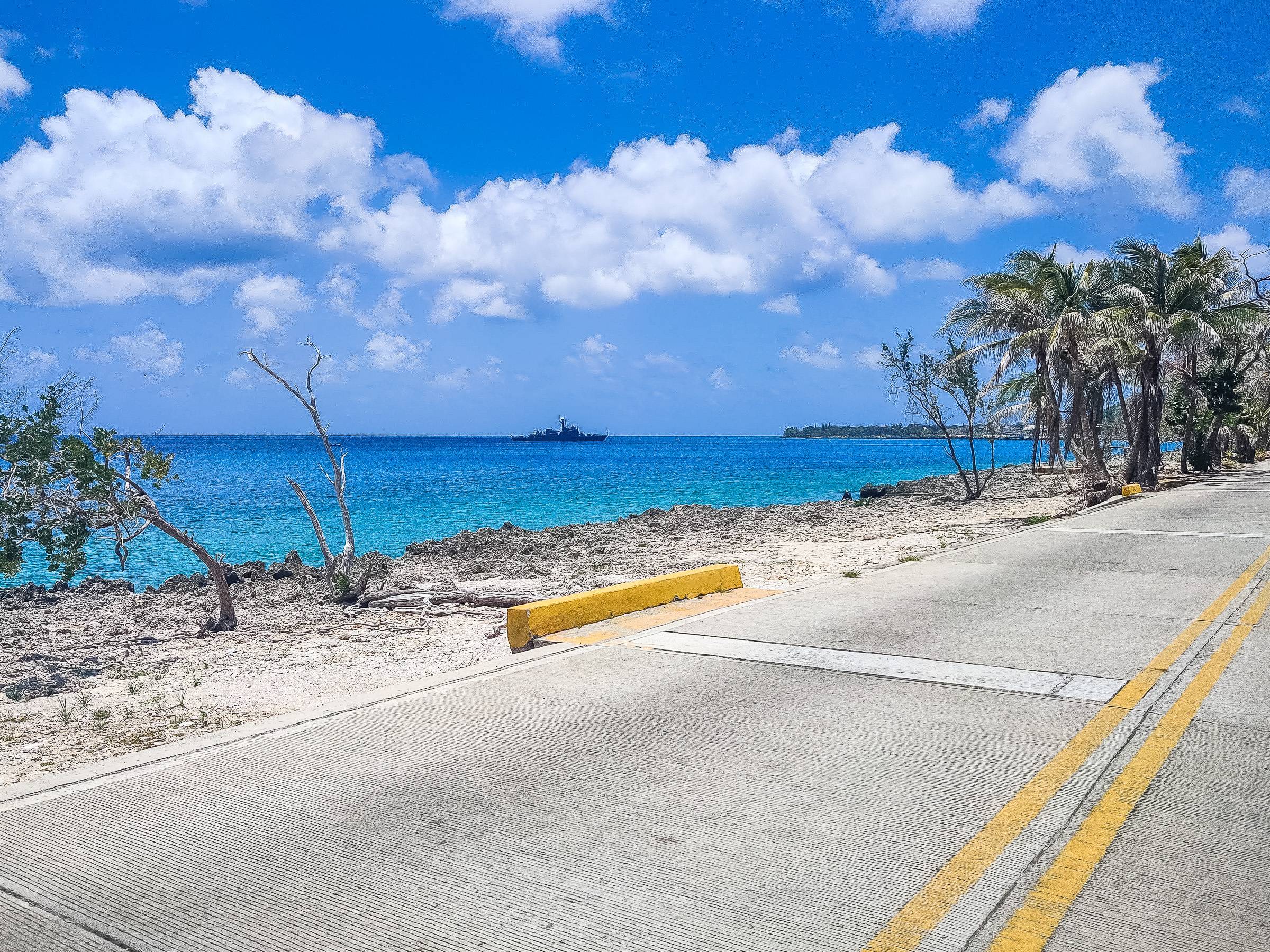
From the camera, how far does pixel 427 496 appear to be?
163 ft

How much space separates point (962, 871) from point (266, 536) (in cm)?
2982

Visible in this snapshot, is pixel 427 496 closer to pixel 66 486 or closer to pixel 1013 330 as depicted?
pixel 1013 330

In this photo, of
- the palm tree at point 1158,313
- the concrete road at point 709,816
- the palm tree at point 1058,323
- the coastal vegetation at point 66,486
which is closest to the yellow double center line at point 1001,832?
the concrete road at point 709,816

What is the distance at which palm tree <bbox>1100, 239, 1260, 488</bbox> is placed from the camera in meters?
29.5

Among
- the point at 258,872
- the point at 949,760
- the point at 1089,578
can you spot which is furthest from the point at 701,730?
the point at 1089,578

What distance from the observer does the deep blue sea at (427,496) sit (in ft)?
90.5

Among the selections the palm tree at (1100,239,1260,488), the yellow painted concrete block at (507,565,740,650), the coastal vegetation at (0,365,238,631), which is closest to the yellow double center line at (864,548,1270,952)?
the yellow painted concrete block at (507,565,740,650)

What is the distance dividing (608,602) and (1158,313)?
2784 cm

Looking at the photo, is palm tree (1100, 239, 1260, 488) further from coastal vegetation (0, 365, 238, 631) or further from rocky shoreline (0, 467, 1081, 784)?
coastal vegetation (0, 365, 238, 631)

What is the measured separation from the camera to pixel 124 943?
10.9ft

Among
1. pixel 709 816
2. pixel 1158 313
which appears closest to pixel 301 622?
pixel 709 816

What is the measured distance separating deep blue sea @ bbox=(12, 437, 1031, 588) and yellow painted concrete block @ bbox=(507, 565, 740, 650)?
1495 cm

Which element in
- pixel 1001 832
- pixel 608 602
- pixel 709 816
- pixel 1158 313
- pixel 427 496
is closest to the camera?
pixel 1001 832

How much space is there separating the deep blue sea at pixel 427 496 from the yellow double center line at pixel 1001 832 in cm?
2023
